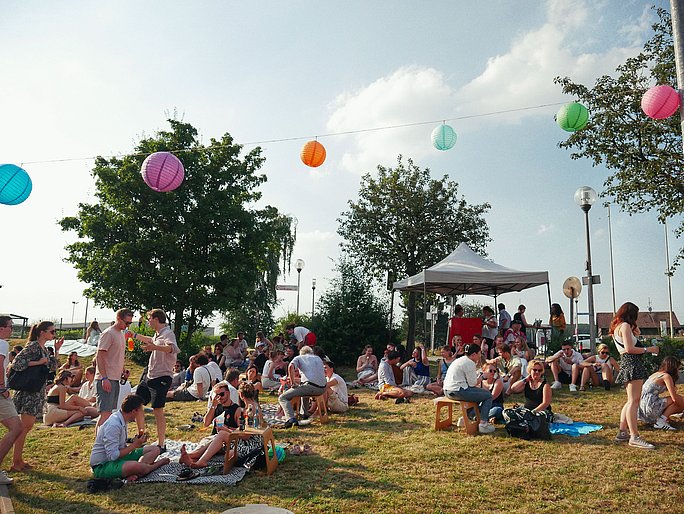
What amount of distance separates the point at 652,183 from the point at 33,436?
16.0 metres

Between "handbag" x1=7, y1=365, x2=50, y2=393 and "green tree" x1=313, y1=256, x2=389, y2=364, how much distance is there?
11.0m

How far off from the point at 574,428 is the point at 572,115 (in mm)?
5132

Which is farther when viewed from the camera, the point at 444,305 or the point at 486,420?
the point at 444,305

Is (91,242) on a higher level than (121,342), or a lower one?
higher

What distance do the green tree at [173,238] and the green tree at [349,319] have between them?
4290 mm

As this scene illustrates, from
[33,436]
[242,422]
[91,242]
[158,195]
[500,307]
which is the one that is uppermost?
[158,195]

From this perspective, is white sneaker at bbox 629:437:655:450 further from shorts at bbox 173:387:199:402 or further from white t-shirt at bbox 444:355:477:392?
shorts at bbox 173:387:199:402

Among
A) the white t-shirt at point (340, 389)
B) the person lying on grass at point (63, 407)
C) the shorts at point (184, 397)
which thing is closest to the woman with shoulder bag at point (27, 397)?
the person lying on grass at point (63, 407)

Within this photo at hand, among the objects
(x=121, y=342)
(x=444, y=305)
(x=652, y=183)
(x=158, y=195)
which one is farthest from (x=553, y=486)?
(x=444, y=305)

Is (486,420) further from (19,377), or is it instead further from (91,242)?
(91,242)

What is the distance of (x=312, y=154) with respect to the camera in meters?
9.87

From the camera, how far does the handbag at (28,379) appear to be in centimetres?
609

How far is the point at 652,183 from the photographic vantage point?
1495cm

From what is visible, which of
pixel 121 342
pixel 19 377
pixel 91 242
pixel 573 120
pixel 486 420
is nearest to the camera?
pixel 19 377
